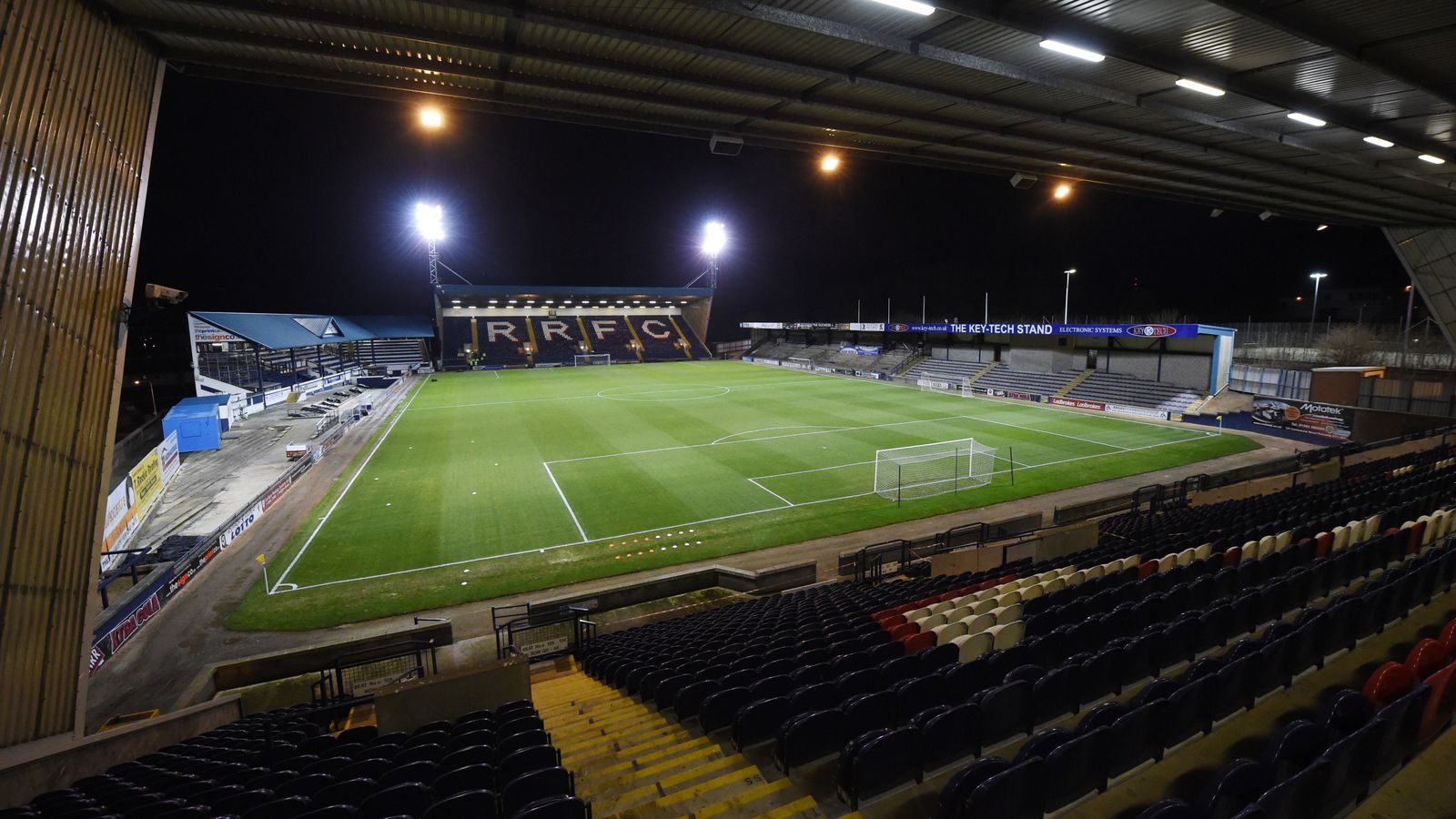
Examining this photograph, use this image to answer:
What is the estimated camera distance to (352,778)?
421 cm

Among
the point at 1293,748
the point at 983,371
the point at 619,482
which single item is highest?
the point at 983,371

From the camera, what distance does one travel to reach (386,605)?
12.4 m

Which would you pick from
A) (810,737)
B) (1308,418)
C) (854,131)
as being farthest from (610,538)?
(1308,418)

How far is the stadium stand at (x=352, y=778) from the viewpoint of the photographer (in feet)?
12.0

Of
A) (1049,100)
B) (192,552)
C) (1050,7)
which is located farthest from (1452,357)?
(192,552)

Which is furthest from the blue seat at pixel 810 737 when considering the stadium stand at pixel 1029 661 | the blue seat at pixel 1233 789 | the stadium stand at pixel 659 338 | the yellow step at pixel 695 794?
the stadium stand at pixel 659 338

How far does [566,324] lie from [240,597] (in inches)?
2522

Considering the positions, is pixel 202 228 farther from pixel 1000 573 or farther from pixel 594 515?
pixel 1000 573

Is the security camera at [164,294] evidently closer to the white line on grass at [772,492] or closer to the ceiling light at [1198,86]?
the white line on grass at [772,492]

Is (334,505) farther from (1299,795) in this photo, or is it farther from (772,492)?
(1299,795)

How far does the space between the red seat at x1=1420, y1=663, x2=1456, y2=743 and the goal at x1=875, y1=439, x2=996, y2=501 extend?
14.5 metres

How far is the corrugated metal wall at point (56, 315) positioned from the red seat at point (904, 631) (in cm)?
929

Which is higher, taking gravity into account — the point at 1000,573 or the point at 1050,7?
the point at 1050,7

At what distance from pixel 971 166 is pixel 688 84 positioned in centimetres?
803
